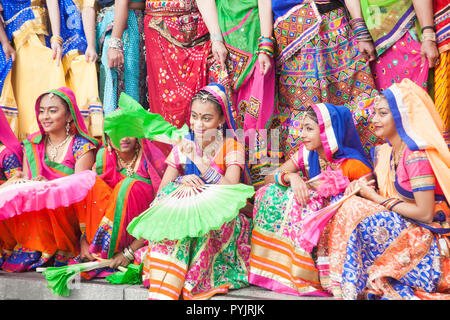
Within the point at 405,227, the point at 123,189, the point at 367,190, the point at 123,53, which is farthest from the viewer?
the point at 123,53

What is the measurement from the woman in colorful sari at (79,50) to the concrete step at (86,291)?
153cm

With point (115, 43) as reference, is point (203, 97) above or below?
below

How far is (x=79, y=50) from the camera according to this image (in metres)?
4.80

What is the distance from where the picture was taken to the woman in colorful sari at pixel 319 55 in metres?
3.84

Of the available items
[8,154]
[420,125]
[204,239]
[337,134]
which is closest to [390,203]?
[420,125]

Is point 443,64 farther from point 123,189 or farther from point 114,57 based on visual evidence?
point 114,57

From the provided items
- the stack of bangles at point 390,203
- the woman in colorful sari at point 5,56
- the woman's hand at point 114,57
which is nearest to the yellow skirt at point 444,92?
the stack of bangles at point 390,203

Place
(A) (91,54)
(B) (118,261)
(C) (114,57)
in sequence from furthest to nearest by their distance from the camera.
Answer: (A) (91,54) < (C) (114,57) < (B) (118,261)

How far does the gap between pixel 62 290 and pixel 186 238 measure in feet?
2.91

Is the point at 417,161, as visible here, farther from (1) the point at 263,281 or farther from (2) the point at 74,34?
(2) the point at 74,34

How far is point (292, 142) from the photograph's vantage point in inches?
157

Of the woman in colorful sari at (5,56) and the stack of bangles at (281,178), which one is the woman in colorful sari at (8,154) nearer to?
the woman in colorful sari at (5,56)

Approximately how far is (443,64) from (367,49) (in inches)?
21.7

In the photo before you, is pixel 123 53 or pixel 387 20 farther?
pixel 123 53
